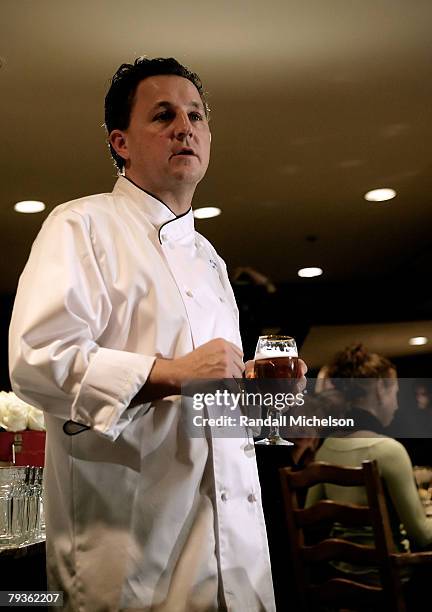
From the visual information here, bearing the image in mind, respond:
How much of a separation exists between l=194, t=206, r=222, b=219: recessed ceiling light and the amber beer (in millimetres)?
1679

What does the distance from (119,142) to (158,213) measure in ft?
0.49

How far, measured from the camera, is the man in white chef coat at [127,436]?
2.46 ft

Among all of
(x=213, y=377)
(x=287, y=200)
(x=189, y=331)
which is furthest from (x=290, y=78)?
(x=213, y=377)

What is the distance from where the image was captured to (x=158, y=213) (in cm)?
100

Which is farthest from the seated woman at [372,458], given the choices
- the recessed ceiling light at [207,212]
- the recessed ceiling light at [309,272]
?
the recessed ceiling light at [207,212]

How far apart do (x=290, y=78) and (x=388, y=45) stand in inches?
11.0

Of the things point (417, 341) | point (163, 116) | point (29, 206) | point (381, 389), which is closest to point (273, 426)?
point (163, 116)

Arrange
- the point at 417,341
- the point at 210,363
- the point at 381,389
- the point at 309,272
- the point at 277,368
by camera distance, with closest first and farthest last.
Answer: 1. the point at 210,363
2. the point at 277,368
3. the point at 381,389
4. the point at 417,341
5. the point at 309,272

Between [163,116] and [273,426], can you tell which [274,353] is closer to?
[273,426]

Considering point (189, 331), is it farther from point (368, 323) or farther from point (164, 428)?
point (368, 323)

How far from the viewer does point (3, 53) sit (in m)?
1.87

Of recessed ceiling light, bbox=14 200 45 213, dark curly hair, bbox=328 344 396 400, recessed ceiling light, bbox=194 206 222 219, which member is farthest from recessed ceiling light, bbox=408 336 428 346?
recessed ceiling light, bbox=14 200 45 213

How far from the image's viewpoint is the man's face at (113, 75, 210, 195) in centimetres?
99

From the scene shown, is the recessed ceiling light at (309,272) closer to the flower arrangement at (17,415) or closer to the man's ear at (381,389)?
the man's ear at (381,389)
